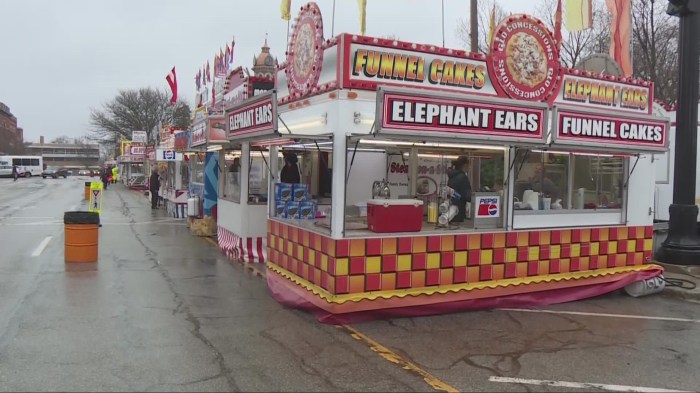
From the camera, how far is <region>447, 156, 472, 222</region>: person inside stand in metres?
7.15


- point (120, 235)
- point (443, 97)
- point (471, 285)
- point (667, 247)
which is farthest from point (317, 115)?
point (120, 235)

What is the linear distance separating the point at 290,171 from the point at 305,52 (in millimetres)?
3146

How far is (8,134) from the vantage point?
10975 cm

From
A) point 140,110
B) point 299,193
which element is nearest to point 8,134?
point 140,110

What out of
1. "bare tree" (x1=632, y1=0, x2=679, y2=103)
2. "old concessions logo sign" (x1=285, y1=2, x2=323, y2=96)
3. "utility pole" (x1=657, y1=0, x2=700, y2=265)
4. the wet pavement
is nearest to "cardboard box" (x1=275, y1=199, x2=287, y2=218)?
the wet pavement

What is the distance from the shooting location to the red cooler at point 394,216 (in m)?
6.25

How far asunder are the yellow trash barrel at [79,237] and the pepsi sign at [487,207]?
6640 millimetres

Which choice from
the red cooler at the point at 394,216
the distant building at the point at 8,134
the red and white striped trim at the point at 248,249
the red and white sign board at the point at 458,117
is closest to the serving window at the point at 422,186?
the red cooler at the point at 394,216

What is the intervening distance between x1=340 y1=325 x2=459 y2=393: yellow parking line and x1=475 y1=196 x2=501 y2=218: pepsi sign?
7.43 ft

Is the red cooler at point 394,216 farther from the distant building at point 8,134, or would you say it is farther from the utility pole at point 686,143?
the distant building at point 8,134

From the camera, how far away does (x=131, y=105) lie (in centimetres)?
5922

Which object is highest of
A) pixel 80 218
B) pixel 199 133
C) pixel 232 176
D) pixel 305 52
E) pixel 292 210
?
pixel 305 52

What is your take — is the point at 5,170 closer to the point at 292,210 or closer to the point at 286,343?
the point at 292,210

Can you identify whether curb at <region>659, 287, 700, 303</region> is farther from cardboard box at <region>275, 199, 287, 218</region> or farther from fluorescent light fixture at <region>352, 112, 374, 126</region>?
cardboard box at <region>275, 199, 287, 218</region>
